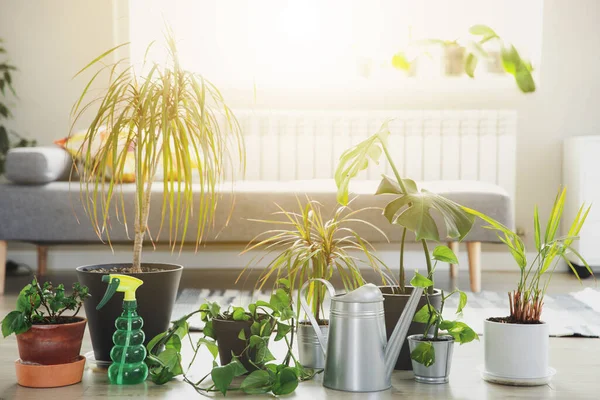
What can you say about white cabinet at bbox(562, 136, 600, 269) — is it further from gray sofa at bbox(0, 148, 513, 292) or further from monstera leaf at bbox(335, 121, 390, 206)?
monstera leaf at bbox(335, 121, 390, 206)

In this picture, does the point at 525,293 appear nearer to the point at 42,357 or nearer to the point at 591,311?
the point at 42,357

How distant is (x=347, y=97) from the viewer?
14.4 feet

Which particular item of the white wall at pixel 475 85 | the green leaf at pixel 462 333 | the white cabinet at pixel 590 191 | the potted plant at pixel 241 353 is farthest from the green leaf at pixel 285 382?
the white wall at pixel 475 85

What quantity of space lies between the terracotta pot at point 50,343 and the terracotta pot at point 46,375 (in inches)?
0.5

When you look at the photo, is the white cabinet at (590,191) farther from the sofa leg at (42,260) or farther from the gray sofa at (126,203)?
the sofa leg at (42,260)

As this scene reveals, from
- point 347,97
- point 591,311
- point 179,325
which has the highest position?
point 347,97

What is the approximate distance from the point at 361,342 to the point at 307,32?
3.20m

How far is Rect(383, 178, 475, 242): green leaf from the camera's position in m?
1.56

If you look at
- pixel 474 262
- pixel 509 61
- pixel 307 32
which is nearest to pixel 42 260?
pixel 307 32

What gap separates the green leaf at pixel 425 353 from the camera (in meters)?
1.64

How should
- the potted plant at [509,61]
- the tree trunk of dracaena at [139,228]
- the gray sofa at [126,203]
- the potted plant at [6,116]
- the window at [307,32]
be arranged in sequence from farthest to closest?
the window at [307,32] → the potted plant at [6,116] → the gray sofa at [126,203] → the tree trunk of dracaena at [139,228] → the potted plant at [509,61]

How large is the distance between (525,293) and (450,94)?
2865mm

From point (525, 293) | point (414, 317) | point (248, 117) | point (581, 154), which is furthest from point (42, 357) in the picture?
point (581, 154)

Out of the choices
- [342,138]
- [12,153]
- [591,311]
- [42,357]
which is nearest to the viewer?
[42,357]
